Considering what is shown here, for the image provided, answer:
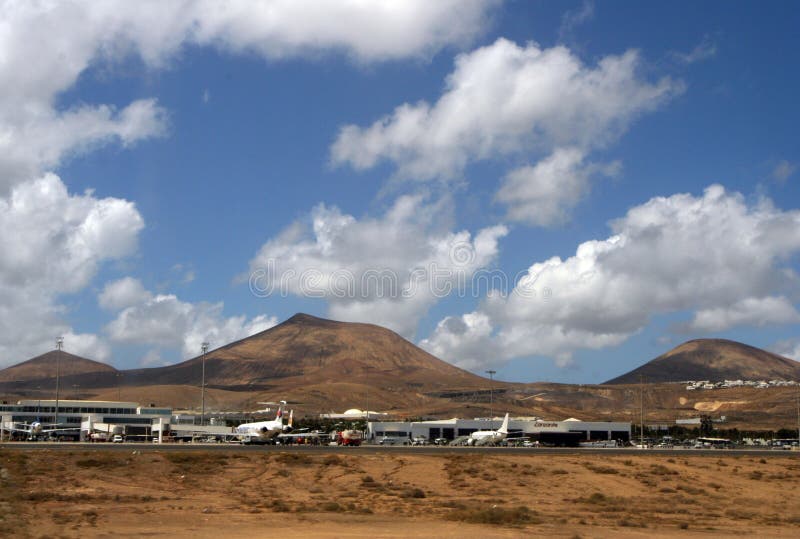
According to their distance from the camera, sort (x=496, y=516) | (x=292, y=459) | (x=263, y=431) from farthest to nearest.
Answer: (x=263, y=431), (x=292, y=459), (x=496, y=516)

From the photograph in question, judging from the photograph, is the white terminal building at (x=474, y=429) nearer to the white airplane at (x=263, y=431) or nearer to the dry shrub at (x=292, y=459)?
the white airplane at (x=263, y=431)

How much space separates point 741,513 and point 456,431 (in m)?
124

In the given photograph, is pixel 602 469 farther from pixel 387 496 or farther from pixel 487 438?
pixel 487 438

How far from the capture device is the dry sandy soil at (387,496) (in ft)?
143

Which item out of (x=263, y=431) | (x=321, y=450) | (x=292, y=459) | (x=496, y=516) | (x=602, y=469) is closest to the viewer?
(x=496, y=516)

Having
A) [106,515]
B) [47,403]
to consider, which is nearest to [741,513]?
[106,515]

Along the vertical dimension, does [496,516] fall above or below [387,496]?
below

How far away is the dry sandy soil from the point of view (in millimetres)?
43719

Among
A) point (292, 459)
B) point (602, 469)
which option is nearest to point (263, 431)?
point (292, 459)

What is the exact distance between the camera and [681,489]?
65.5m

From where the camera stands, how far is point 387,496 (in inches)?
2256

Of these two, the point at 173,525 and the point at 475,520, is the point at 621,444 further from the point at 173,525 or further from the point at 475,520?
the point at 173,525

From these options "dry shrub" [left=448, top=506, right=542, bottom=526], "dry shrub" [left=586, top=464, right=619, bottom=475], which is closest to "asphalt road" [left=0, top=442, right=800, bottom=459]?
"dry shrub" [left=586, top=464, right=619, bottom=475]

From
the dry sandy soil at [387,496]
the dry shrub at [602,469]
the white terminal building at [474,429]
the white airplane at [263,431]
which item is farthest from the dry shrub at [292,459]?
the white terminal building at [474,429]
